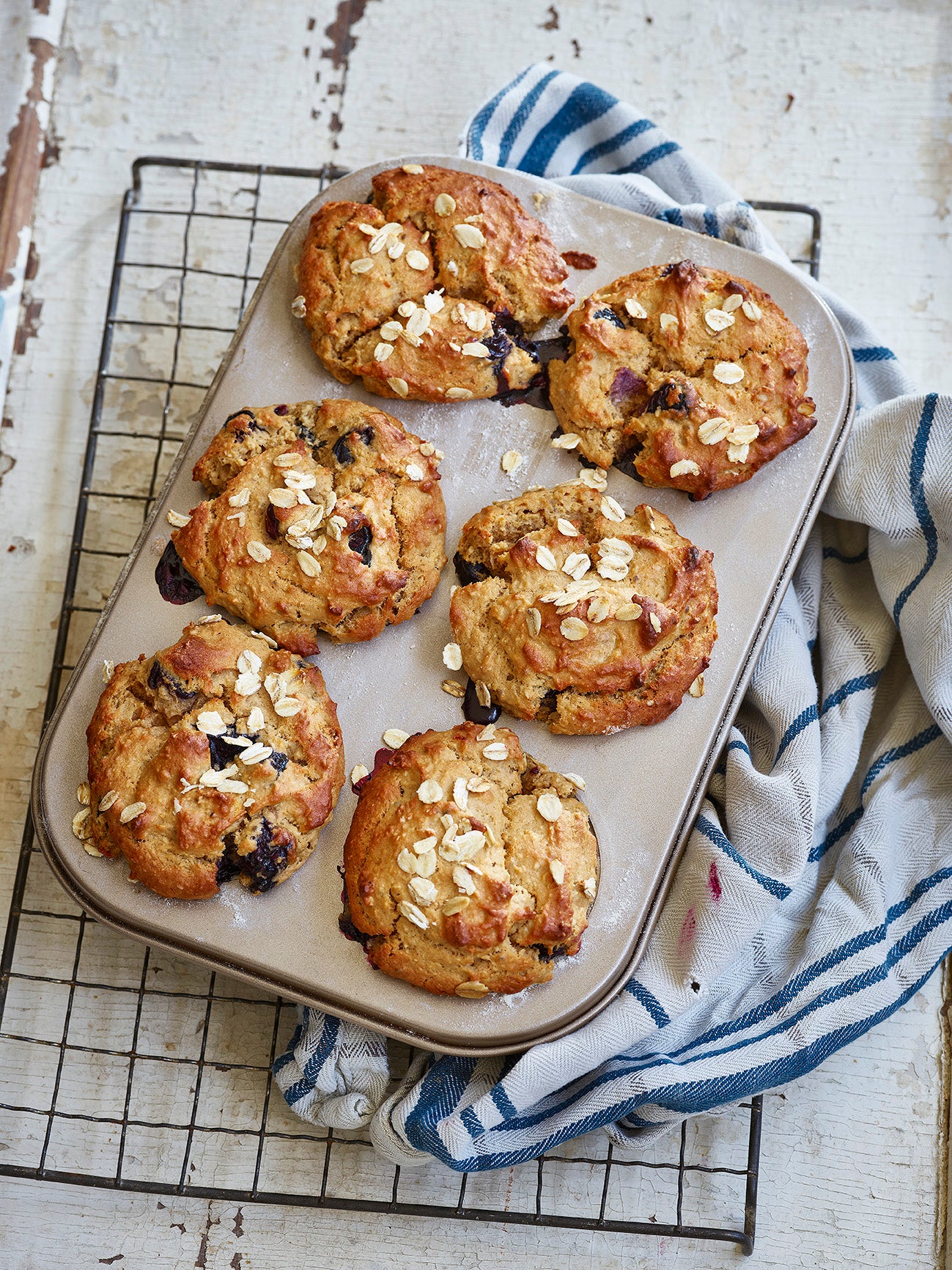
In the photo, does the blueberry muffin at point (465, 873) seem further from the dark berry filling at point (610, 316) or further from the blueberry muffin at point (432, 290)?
the dark berry filling at point (610, 316)

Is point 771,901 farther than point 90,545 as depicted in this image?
No

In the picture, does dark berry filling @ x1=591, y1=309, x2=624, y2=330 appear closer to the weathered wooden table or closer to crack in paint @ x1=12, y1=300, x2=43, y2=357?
the weathered wooden table

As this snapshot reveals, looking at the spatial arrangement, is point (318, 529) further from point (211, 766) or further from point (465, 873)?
point (465, 873)

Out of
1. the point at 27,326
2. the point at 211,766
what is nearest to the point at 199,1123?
the point at 211,766

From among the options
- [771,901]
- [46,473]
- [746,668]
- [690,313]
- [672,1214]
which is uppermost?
[690,313]

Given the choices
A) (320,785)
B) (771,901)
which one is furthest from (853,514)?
(320,785)

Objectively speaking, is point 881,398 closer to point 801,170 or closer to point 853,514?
point 853,514

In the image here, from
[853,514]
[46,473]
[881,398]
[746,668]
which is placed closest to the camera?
[746,668]
